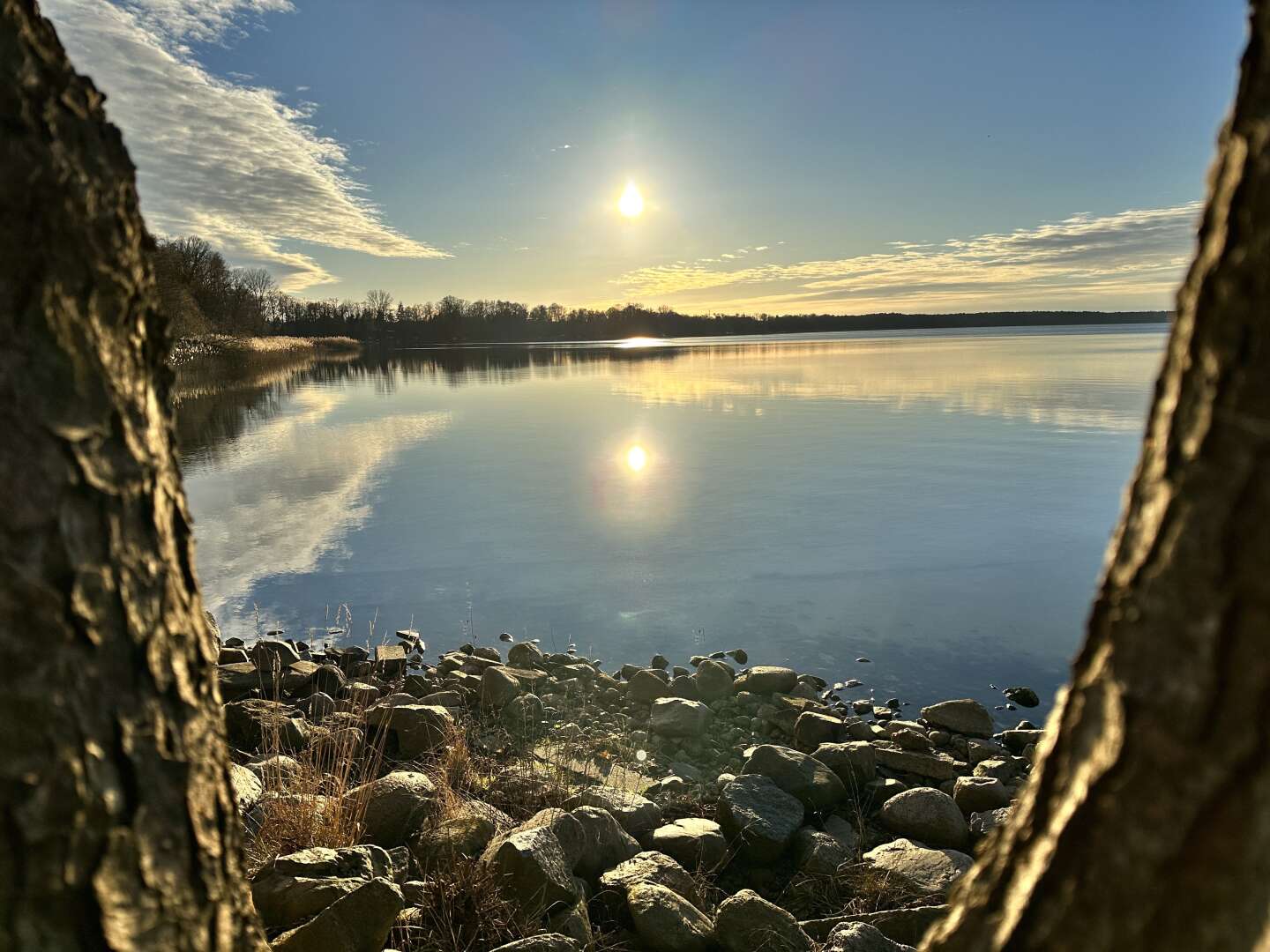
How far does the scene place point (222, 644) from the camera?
6.38 meters

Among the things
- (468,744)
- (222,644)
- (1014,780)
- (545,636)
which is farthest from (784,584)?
(222,644)

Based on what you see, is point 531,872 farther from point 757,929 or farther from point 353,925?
point 757,929

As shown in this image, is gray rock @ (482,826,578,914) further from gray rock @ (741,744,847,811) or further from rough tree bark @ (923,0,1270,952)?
rough tree bark @ (923,0,1270,952)

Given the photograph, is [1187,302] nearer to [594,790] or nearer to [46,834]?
[46,834]

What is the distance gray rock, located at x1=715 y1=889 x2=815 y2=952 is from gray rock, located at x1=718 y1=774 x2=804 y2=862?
2.76 feet

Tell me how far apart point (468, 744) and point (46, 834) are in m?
3.82

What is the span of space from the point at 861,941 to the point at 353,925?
163 centimetres

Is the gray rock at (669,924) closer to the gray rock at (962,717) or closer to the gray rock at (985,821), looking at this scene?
the gray rock at (985,821)

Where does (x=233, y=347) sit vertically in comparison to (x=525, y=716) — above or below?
above

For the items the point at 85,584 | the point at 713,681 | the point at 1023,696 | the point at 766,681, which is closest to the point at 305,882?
the point at 85,584

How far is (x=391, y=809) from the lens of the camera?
124 inches

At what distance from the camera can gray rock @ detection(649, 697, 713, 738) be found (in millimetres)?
5203

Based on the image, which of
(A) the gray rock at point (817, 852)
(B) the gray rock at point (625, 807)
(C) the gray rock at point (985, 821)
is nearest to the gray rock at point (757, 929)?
(A) the gray rock at point (817, 852)

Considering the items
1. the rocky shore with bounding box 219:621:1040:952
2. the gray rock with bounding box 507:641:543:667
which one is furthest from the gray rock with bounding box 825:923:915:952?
the gray rock with bounding box 507:641:543:667
